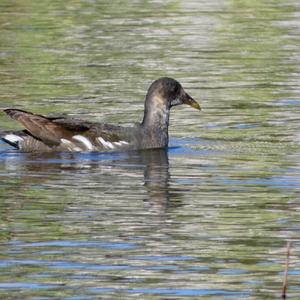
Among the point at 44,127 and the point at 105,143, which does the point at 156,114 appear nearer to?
the point at 105,143

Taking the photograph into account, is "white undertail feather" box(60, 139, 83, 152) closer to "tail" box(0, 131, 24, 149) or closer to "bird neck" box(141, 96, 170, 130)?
"tail" box(0, 131, 24, 149)

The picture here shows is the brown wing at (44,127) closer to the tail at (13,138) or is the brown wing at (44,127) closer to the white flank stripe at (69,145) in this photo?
the white flank stripe at (69,145)

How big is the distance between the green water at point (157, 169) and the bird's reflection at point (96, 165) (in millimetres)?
22

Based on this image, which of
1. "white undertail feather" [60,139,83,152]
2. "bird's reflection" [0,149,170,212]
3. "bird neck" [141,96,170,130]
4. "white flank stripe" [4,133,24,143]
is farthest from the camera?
"bird neck" [141,96,170,130]

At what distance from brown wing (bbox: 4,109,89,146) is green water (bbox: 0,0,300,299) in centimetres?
25

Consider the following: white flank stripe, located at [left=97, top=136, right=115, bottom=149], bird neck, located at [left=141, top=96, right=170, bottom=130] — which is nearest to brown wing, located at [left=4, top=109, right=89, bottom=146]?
white flank stripe, located at [left=97, top=136, right=115, bottom=149]

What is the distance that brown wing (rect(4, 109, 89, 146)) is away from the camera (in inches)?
673

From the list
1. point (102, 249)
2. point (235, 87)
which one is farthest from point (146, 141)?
point (102, 249)

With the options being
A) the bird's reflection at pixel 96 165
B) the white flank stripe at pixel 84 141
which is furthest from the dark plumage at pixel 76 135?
the bird's reflection at pixel 96 165

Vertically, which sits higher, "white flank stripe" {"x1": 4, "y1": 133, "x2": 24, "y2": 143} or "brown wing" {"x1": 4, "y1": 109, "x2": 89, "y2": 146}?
"brown wing" {"x1": 4, "y1": 109, "x2": 89, "y2": 146}

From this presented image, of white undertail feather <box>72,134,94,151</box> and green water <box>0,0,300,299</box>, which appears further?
white undertail feather <box>72,134,94,151</box>

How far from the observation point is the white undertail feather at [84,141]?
17281mm

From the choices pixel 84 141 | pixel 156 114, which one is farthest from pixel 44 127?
pixel 156 114

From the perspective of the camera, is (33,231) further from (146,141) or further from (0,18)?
Answer: (0,18)
